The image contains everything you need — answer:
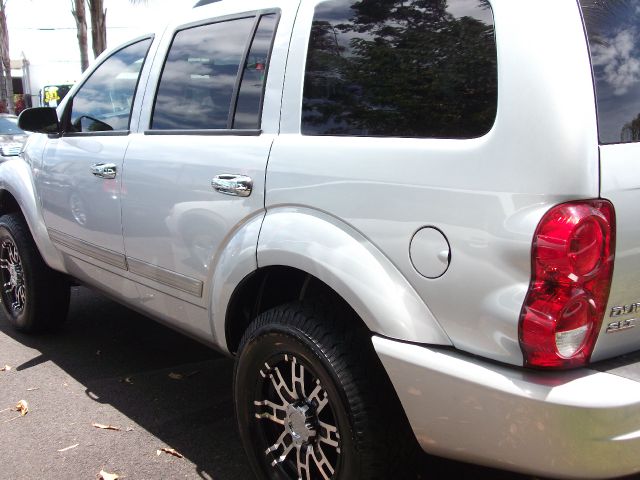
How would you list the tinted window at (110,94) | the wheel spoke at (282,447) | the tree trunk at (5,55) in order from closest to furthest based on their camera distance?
1. the wheel spoke at (282,447)
2. the tinted window at (110,94)
3. the tree trunk at (5,55)

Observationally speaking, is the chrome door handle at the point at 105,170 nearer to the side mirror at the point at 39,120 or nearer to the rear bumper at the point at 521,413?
the side mirror at the point at 39,120

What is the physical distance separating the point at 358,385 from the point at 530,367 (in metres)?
0.57

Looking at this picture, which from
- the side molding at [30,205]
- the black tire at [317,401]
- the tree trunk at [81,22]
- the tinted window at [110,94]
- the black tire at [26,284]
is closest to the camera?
the black tire at [317,401]

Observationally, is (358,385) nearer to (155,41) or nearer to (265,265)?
(265,265)

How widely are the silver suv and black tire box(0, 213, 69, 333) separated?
67.7 inches

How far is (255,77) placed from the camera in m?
2.72

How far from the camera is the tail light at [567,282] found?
173cm

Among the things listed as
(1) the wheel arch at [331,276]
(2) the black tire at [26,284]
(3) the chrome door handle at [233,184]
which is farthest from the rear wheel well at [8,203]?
(1) the wheel arch at [331,276]

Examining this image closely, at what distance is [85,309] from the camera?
545 cm

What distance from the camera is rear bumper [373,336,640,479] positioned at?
174 centimetres

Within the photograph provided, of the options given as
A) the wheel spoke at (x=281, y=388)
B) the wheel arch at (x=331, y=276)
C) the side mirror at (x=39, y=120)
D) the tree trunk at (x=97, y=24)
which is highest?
the tree trunk at (x=97, y=24)

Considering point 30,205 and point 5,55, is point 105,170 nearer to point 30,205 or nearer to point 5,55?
point 30,205

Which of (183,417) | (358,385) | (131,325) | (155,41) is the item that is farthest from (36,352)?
(358,385)

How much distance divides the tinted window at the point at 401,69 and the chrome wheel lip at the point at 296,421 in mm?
888
